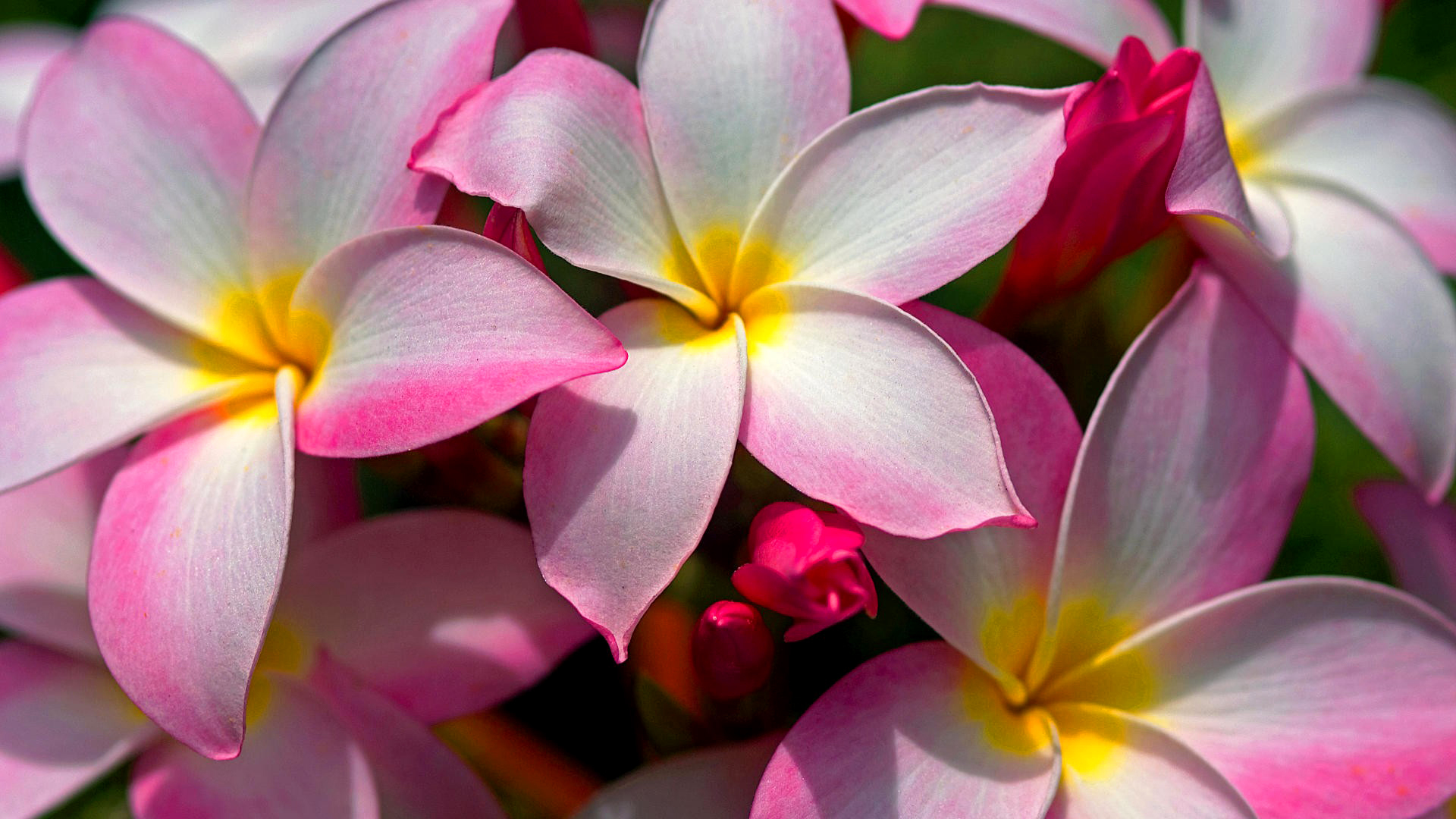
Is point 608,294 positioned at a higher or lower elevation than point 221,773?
higher

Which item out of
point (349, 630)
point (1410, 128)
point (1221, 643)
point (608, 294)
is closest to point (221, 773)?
point (349, 630)

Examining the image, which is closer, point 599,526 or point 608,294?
point 599,526

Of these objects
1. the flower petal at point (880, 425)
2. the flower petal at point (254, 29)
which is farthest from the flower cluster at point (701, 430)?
the flower petal at point (254, 29)

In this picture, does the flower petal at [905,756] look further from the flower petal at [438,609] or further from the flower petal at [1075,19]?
the flower petal at [1075,19]

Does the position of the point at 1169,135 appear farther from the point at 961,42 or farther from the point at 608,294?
the point at 961,42

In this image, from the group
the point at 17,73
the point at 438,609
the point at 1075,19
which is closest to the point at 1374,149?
the point at 1075,19

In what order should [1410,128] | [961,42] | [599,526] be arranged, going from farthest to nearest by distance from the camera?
[961,42]
[1410,128]
[599,526]

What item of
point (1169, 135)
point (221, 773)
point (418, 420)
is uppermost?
point (1169, 135)

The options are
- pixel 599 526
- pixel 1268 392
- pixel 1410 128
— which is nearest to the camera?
pixel 599 526
